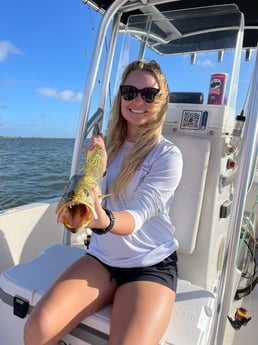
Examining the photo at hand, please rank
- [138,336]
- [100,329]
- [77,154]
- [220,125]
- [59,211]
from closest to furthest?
[59,211]
[138,336]
[100,329]
[220,125]
[77,154]

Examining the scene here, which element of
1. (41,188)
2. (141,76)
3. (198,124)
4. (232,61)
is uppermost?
(232,61)

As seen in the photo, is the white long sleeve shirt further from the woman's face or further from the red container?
the red container

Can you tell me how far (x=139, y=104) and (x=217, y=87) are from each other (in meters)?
0.72

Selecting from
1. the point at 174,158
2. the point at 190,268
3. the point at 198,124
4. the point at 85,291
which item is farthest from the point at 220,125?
the point at 85,291

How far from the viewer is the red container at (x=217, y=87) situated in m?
1.88

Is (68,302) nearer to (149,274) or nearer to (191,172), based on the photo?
(149,274)

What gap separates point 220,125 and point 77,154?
101 centimetres

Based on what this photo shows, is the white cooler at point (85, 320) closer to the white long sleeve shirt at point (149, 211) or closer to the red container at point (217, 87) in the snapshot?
the white long sleeve shirt at point (149, 211)

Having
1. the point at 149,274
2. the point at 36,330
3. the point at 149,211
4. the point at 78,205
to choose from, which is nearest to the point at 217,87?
the point at 149,211

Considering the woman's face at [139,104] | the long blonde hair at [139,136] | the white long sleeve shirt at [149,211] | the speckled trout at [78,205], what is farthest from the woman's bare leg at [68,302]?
the woman's face at [139,104]

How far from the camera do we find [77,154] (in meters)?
2.05

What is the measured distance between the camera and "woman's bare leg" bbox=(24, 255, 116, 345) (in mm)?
1118

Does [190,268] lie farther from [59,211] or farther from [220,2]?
[220,2]

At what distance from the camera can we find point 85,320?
1.22m
